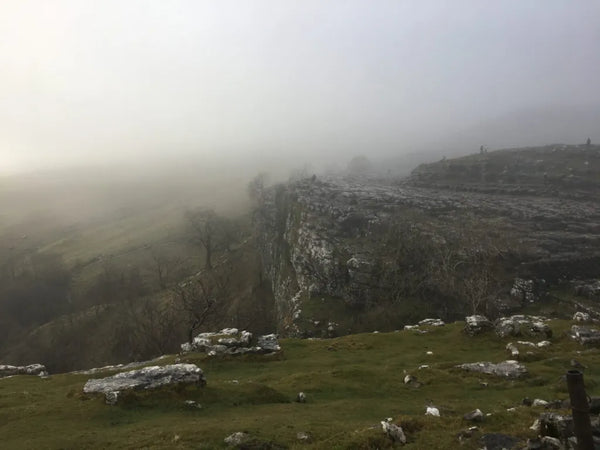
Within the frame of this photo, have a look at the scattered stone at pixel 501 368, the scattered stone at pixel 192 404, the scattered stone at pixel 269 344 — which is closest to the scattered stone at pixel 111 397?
the scattered stone at pixel 192 404

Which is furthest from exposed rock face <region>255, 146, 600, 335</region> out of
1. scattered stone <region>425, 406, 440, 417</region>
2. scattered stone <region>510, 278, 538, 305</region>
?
scattered stone <region>425, 406, 440, 417</region>

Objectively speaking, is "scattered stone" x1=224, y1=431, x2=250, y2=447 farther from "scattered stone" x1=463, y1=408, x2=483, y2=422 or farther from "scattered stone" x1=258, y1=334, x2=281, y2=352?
"scattered stone" x1=258, y1=334, x2=281, y2=352

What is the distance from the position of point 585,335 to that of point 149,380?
49925 mm

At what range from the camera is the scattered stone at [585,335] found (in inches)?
2080

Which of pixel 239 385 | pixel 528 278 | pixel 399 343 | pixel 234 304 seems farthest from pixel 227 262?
pixel 239 385

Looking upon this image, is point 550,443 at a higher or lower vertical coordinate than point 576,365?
higher

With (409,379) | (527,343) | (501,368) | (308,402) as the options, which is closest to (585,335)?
(527,343)

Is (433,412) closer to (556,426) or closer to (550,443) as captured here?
(556,426)

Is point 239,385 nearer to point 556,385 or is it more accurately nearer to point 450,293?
point 556,385

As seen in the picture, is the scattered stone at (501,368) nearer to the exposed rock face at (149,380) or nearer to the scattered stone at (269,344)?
the scattered stone at (269,344)

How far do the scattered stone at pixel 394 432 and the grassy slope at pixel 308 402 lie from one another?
1.97 ft

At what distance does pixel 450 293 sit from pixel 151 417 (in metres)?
81.9

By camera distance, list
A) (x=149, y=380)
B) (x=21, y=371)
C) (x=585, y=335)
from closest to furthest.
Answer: (x=149, y=380)
(x=585, y=335)
(x=21, y=371)

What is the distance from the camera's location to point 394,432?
25266 millimetres
